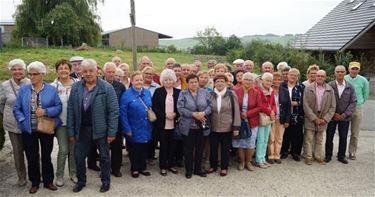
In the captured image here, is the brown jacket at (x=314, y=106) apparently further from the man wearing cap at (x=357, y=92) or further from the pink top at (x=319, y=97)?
the man wearing cap at (x=357, y=92)

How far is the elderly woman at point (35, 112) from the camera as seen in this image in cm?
485

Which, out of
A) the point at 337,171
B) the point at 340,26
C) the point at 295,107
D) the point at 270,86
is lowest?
the point at 337,171

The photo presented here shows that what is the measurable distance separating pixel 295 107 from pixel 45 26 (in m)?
32.3

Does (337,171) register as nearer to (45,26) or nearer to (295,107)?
(295,107)

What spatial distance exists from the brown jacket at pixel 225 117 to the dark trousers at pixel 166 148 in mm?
706

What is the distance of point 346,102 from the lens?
6.51 m

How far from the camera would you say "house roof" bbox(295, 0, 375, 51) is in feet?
50.2

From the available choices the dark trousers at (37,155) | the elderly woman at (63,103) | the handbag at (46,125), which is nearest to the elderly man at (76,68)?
the elderly woman at (63,103)

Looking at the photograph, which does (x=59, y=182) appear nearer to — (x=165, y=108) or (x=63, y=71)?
(x=63, y=71)

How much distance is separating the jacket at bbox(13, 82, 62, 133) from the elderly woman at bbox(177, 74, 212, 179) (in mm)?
1811

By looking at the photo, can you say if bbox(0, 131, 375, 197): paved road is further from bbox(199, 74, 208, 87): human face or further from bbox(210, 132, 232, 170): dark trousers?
bbox(199, 74, 208, 87): human face

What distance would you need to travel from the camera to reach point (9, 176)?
576 centimetres

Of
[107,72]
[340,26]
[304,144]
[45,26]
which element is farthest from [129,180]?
[45,26]

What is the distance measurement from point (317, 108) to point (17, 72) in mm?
4912
